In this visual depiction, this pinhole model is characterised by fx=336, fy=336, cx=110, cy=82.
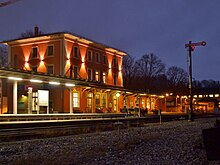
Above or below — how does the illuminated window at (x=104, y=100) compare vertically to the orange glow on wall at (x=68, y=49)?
below

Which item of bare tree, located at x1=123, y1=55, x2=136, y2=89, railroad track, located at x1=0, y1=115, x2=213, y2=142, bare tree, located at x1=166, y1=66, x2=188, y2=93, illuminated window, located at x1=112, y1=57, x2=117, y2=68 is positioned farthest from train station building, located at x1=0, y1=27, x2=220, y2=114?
bare tree, located at x1=166, y1=66, x2=188, y2=93

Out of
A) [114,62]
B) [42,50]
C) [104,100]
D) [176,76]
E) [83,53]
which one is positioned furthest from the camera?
[176,76]

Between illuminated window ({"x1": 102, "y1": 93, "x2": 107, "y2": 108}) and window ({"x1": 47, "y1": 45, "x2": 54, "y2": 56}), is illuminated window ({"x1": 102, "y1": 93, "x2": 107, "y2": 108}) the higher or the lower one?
the lower one

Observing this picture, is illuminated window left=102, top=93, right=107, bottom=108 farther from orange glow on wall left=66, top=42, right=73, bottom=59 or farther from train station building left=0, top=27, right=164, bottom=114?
orange glow on wall left=66, top=42, right=73, bottom=59

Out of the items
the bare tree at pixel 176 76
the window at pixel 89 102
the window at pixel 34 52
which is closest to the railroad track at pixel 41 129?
the window at pixel 89 102

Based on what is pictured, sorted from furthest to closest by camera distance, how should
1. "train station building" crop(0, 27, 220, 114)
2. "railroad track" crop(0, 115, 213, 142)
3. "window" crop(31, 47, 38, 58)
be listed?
"window" crop(31, 47, 38, 58) < "train station building" crop(0, 27, 220, 114) < "railroad track" crop(0, 115, 213, 142)

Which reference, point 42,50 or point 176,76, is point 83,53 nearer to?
point 42,50

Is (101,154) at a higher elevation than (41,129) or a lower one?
lower

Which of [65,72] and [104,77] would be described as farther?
[104,77]

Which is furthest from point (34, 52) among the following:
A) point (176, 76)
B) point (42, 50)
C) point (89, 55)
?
point (176, 76)

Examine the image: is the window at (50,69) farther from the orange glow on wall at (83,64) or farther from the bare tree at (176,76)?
the bare tree at (176,76)

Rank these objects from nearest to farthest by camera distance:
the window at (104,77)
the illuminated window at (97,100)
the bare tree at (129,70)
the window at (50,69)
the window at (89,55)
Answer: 1. the window at (50,69)
2. the illuminated window at (97,100)
3. the window at (89,55)
4. the window at (104,77)
5. the bare tree at (129,70)

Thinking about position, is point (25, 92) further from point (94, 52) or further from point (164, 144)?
point (164, 144)

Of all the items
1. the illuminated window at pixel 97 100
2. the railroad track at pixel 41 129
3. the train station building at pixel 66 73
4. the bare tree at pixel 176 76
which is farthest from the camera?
the bare tree at pixel 176 76
